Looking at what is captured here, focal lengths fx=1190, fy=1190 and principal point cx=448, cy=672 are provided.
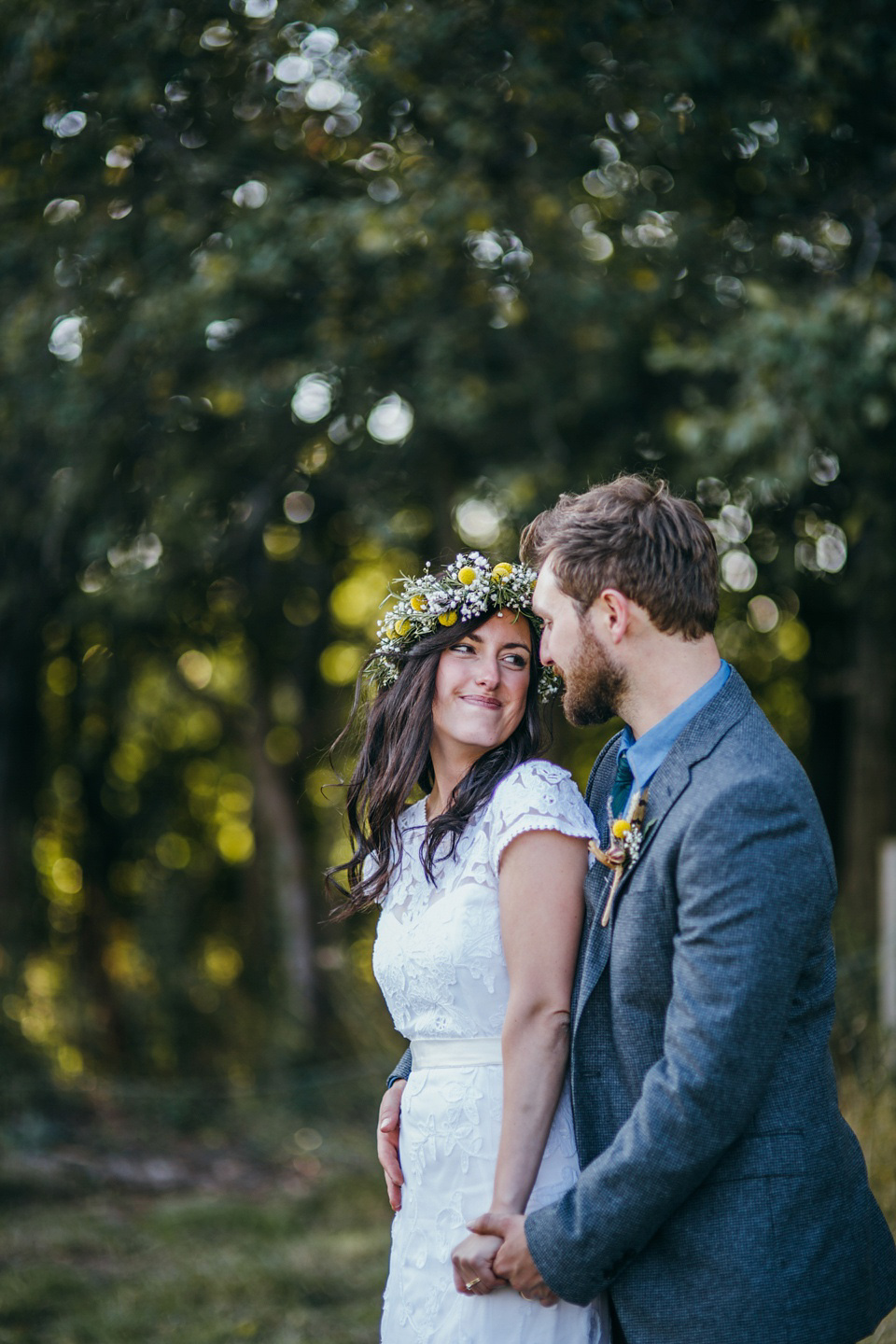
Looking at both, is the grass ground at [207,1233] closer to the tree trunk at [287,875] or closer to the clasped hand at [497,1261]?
the tree trunk at [287,875]

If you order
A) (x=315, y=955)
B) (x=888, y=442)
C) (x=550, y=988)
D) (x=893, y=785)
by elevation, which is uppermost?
(x=550, y=988)

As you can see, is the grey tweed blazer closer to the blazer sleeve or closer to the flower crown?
the blazer sleeve

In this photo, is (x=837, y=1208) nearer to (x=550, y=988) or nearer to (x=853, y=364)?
(x=550, y=988)

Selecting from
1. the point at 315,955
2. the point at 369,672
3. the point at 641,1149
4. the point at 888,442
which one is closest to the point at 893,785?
the point at 888,442

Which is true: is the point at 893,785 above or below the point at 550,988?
below

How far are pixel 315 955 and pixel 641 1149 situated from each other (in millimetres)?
7925

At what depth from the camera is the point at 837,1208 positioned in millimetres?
1891

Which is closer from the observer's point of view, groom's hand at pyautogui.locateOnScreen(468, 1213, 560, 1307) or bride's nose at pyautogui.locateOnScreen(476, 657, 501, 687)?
groom's hand at pyautogui.locateOnScreen(468, 1213, 560, 1307)

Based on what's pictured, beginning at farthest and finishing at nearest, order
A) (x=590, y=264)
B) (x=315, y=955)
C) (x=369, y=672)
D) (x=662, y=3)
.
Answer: (x=315, y=955)
(x=590, y=264)
(x=662, y=3)
(x=369, y=672)

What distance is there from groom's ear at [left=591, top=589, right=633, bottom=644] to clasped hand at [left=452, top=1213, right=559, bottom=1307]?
999 mm

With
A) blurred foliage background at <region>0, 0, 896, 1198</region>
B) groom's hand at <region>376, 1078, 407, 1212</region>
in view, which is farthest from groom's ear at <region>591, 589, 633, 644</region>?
blurred foliage background at <region>0, 0, 896, 1198</region>

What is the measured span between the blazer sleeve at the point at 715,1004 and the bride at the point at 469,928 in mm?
282

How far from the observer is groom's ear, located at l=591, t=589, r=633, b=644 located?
6.61 feet

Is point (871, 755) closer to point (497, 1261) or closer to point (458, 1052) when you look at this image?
point (458, 1052)
